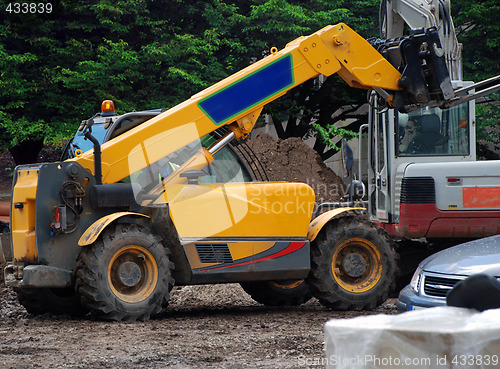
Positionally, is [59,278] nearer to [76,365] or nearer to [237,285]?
[76,365]

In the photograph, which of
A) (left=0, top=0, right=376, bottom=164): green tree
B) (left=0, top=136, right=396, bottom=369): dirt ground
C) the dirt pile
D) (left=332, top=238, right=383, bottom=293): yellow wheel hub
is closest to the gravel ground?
(left=0, top=136, right=396, bottom=369): dirt ground

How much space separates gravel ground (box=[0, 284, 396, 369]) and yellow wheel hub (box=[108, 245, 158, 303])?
0.35 m

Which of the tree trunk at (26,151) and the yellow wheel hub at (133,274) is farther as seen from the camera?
the tree trunk at (26,151)

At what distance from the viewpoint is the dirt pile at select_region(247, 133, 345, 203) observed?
735 inches

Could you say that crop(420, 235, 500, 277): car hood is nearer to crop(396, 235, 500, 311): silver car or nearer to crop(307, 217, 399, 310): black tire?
crop(396, 235, 500, 311): silver car

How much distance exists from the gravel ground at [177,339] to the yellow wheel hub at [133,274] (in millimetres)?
348

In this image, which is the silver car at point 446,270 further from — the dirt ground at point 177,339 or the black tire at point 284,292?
the black tire at point 284,292

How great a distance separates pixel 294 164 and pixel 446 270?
12829mm

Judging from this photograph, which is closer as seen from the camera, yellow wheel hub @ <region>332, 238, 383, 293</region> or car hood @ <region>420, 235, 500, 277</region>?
car hood @ <region>420, 235, 500, 277</region>

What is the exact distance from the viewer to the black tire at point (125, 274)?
8430 mm

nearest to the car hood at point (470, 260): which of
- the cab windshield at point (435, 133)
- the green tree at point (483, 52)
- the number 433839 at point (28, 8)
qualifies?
the cab windshield at point (435, 133)

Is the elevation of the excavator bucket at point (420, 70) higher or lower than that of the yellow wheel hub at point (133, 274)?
higher

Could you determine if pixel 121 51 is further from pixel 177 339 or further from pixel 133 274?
pixel 177 339

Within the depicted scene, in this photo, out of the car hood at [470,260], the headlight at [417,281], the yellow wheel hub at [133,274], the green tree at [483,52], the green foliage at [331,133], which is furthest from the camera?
the green foliage at [331,133]
